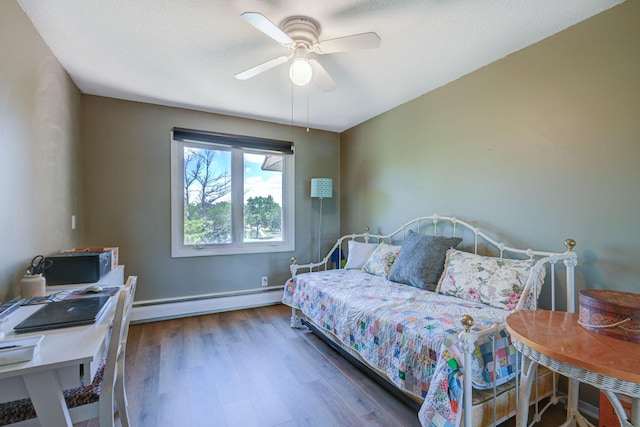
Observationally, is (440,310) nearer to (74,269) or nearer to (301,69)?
(301,69)

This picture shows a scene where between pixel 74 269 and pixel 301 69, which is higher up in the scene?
pixel 301 69

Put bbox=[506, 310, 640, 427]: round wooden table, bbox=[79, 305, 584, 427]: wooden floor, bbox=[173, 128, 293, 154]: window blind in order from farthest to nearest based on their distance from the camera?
bbox=[173, 128, 293, 154]: window blind
bbox=[79, 305, 584, 427]: wooden floor
bbox=[506, 310, 640, 427]: round wooden table

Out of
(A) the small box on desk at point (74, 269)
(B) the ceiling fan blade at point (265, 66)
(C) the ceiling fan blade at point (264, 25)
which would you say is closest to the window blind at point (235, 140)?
(B) the ceiling fan blade at point (265, 66)

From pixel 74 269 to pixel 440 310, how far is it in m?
2.45

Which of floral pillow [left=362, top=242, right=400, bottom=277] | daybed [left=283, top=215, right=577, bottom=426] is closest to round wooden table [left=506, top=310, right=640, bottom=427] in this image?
daybed [left=283, top=215, right=577, bottom=426]

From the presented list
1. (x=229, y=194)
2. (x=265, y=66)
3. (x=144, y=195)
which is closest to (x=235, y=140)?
(x=229, y=194)

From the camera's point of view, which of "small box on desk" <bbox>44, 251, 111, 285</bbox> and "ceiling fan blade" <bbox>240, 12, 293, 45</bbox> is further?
"small box on desk" <bbox>44, 251, 111, 285</bbox>

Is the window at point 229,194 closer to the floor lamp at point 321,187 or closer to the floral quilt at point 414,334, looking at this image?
the floor lamp at point 321,187

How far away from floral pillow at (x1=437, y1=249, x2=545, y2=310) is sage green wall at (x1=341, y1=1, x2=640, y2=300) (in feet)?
0.97

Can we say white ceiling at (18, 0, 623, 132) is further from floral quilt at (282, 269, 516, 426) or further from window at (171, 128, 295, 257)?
floral quilt at (282, 269, 516, 426)

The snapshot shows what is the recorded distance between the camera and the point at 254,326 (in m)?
3.03

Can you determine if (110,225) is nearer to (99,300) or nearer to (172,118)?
(172,118)

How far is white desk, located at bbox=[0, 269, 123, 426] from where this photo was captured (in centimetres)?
92

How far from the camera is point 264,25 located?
5.03 ft
